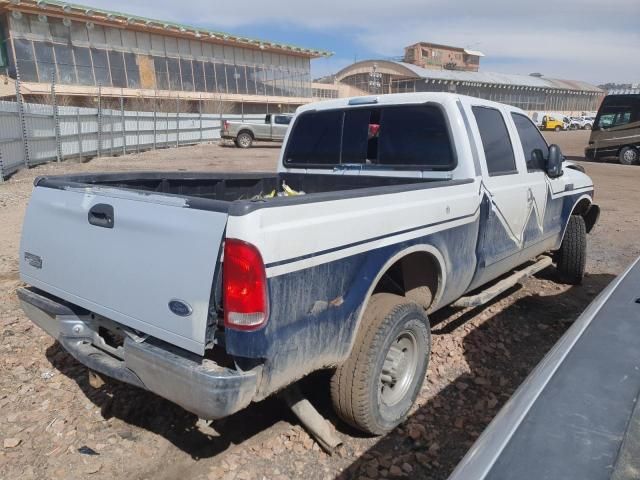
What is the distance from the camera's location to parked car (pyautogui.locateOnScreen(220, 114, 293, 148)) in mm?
26766

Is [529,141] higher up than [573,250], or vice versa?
[529,141]

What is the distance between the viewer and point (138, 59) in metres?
40.7

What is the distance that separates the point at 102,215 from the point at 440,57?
102 meters

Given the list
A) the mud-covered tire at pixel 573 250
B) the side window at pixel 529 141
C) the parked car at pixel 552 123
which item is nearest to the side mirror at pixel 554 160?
the side window at pixel 529 141

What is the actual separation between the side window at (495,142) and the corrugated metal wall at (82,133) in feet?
40.4

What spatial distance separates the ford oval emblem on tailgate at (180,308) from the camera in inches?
86.2

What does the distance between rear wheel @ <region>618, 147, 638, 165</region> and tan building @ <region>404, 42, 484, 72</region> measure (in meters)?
72.2

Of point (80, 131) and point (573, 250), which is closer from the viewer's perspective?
point (573, 250)

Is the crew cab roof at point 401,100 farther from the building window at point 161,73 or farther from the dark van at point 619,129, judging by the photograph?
the building window at point 161,73

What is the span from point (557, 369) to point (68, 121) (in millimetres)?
19356

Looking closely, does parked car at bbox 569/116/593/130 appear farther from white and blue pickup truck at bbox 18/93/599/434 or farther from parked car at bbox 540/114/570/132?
white and blue pickup truck at bbox 18/93/599/434

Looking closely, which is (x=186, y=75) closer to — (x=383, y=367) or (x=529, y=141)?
(x=529, y=141)

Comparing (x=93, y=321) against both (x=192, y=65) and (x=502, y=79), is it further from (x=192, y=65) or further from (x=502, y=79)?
(x=502, y=79)

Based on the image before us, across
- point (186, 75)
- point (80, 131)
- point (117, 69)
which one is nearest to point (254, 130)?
point (80, 131)
